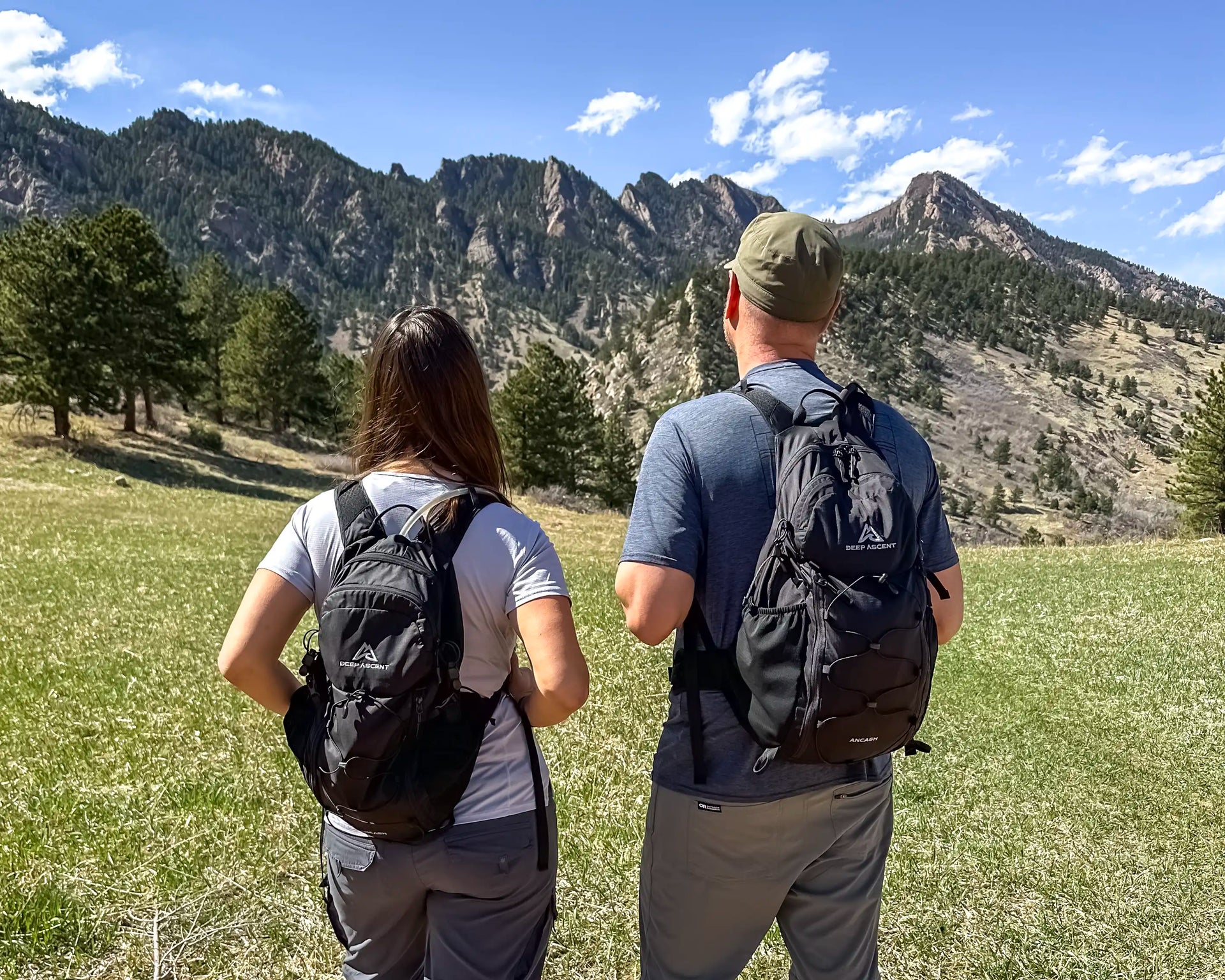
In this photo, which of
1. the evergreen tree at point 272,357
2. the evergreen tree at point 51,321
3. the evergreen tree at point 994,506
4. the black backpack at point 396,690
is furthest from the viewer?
the evergreen tree at point 994,506

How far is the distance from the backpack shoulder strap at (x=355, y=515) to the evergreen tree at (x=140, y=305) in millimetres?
33944

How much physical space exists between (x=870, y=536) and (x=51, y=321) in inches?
1319

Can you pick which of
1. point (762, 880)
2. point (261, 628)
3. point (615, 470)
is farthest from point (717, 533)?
point (615, 470)

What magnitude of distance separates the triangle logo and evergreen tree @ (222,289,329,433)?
2030 inches

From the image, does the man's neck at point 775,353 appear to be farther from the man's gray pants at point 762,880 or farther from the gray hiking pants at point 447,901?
the gray hiking pants at point 447,901

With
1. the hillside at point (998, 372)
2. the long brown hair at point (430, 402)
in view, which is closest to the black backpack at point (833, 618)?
the long brown hair at point (430, 402)

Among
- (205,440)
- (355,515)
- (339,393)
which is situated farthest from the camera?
(339,393)

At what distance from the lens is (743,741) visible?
2367mm

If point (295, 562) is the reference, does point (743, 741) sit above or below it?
below

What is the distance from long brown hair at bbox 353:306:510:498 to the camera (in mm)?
2424

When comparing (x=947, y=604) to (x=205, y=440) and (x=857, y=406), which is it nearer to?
(x=857, y=406)

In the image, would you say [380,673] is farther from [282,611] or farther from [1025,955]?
[1025,955]

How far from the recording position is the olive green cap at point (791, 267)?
2424 millimetres

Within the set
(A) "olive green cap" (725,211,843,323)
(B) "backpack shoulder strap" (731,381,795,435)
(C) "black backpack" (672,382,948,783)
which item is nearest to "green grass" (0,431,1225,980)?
(C) "black backpack" (672,382,948,783)
